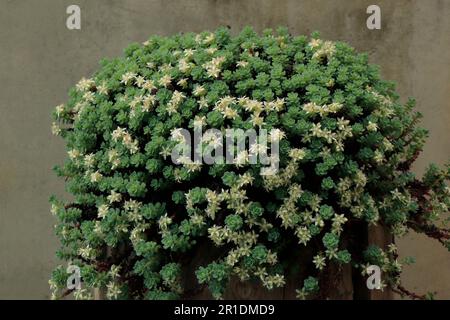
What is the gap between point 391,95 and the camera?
249 centimetres

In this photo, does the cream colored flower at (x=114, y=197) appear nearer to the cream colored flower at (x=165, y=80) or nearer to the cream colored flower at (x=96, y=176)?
the cream colored flower at (x=96, y=176)

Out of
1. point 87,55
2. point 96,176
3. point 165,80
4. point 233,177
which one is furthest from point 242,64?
point 87,55

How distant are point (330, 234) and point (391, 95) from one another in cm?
66

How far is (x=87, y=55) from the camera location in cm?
332

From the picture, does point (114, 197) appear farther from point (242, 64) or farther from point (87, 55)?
point (87, 55)

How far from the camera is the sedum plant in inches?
82.8

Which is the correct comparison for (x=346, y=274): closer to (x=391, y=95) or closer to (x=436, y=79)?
(x=391, y=95)

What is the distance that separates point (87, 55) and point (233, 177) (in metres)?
1.55

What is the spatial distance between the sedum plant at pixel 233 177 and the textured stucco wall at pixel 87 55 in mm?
931

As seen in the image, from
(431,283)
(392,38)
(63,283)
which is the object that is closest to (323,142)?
(63,283)

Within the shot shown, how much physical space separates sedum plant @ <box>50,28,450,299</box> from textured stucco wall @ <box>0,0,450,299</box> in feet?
3.05

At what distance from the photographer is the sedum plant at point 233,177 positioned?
6.90 ft

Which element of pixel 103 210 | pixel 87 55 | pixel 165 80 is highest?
pixel 87 55
